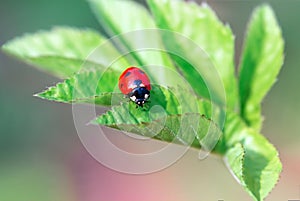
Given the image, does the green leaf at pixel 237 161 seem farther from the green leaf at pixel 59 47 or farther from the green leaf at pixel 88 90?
the green leaf at pixel 59 47

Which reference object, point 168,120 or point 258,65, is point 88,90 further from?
point 258,65

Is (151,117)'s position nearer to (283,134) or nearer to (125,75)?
(125,75)

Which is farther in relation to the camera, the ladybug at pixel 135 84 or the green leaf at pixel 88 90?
the ladybug at pixel 135 84

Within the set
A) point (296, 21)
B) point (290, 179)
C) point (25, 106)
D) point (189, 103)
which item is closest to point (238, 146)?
point (189, 103)

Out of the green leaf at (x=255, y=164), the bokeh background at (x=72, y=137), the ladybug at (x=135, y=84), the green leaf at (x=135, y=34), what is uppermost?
the bokeh background at (x=72, y=137)

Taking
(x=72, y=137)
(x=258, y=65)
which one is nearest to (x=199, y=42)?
(x=258, y=65)

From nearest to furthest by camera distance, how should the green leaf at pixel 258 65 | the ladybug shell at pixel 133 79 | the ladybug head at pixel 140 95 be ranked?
the ladybug head at pixel 140 95 < the ladybug shell at pixel 133 79 < the green leaf at pixel 258 65

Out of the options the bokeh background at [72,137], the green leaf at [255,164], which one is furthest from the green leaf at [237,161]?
the bokeh background at [72,137]
